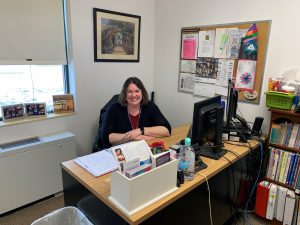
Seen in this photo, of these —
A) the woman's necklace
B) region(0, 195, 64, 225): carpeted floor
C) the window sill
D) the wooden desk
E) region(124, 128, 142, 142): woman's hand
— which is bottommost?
region(0, 195, 64, 225): carpeted floor

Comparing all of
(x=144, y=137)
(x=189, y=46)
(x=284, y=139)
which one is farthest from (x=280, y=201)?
(x=189, y=46)

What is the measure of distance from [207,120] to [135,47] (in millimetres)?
1814

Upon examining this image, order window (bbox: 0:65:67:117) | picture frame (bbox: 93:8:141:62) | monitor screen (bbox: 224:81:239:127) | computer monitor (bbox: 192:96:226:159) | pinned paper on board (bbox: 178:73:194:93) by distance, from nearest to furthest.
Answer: computer monitor (bbox: 192:96:226:159), monitor screen (bbox: 224:81:239:127), window (bbox: 0:65:67:117), picture frame (bbox: 93:8:141:62), pinned paper on board (bbox: 178:73:194:93)

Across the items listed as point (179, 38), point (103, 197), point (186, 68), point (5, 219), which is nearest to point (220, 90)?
point (186, 68)

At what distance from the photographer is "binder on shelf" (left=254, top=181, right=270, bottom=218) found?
83.8 inches

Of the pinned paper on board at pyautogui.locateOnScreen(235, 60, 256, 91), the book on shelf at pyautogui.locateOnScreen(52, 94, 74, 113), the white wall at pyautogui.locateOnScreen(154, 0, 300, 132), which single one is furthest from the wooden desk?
the book on shelf at pyautogui.locateOnScreen(52, 94, 74, 113)

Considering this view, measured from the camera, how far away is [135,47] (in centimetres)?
311

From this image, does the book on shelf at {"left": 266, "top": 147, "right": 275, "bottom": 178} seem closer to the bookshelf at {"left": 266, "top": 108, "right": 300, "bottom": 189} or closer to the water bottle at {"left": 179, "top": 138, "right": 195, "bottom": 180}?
the bookshelf at {"left": 266, "top": 108, "right": 300, "bottom": 189}

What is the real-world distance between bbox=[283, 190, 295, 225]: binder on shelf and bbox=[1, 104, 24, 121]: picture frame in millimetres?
2668

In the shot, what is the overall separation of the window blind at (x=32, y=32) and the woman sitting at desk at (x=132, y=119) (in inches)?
37.5

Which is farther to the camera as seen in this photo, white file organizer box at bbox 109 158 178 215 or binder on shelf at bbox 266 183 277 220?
binder on shelf at bbox 266 183 277 220

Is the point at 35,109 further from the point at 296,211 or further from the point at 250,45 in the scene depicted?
the point at 296,211

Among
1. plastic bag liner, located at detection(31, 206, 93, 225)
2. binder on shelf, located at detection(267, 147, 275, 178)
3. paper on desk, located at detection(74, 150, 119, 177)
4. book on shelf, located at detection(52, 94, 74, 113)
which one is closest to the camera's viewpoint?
plastic bag liner, located at detection(31, 206, 93, 225)

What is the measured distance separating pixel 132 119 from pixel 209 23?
1.43m
